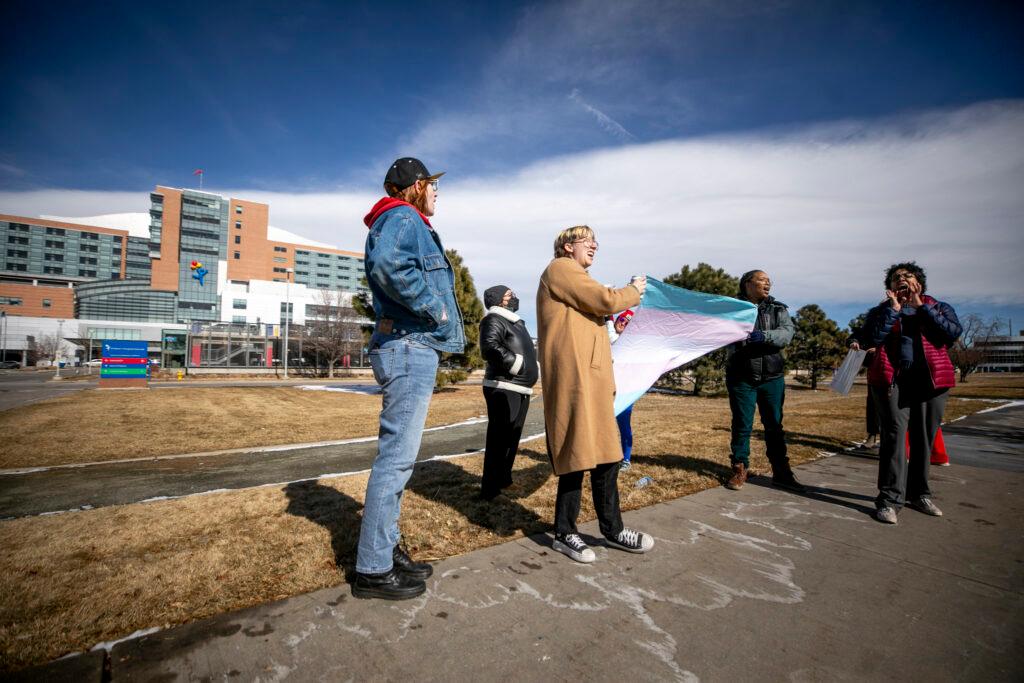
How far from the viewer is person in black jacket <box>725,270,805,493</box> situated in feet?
14.3

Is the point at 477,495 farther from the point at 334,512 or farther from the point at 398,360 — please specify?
the point at 398,360

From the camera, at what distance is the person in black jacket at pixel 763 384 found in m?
4.36

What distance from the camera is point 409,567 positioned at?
2404 millimetres

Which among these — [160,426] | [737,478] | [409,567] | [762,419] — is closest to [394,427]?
[409,567]

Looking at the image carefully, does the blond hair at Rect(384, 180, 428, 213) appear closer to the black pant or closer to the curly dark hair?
the black pant

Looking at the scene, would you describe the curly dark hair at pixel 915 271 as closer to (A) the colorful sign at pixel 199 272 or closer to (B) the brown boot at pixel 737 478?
(B) the brown boot at pixel 737 478

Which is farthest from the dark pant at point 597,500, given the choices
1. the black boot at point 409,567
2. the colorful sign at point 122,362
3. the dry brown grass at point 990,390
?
the colorful sign at point 122,362

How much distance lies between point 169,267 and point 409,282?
8703cm

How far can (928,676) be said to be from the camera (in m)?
1.70

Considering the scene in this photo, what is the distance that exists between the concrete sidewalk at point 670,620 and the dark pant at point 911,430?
22.0 inches

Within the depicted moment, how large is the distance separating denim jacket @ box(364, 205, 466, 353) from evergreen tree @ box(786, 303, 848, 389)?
3138cm

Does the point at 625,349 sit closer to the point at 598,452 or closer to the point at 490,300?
the point at 490,300

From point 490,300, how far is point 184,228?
87005mm

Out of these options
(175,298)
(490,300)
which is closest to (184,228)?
(175,298)
